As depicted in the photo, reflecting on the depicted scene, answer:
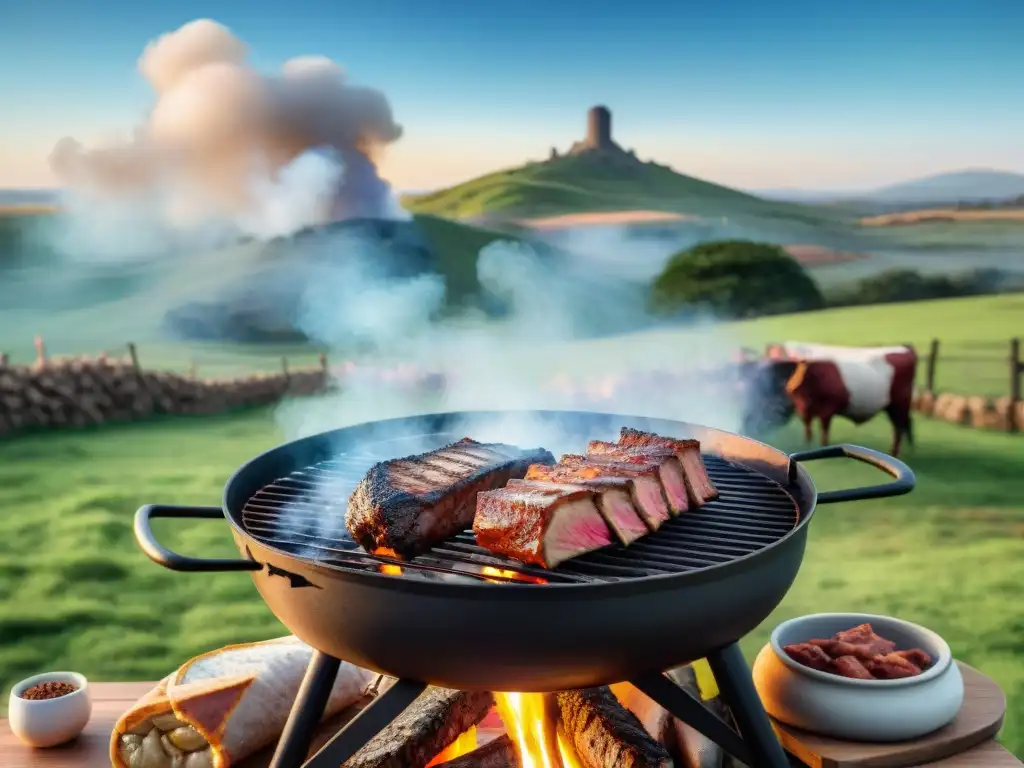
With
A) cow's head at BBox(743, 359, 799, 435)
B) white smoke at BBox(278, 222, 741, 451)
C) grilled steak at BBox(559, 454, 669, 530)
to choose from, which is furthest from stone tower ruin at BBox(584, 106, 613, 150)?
grilled steak at BBox(559, 454, 669, 530)

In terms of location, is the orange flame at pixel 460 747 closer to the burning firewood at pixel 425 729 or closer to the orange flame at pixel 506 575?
the burning firewood at pixel 425 729

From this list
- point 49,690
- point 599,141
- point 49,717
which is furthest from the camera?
point 599,141

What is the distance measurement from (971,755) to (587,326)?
29.9ft

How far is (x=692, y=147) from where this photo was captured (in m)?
10.6

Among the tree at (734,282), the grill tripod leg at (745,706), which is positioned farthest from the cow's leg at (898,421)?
the grill tripod leg at (745,706)

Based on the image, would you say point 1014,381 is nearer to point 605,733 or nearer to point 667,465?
point 667,465

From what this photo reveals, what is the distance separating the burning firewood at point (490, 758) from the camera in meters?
2.62

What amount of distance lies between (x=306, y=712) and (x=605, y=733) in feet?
→ 2.85

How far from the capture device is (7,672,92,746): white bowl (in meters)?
2.95

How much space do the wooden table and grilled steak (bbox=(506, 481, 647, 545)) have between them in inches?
48.8

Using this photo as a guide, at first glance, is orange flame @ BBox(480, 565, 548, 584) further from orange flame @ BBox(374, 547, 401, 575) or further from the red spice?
the red spice

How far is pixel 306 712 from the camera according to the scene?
7.40ft

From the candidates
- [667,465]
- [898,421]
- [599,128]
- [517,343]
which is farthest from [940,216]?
[667,465]

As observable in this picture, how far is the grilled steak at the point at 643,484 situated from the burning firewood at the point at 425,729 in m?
0.90
